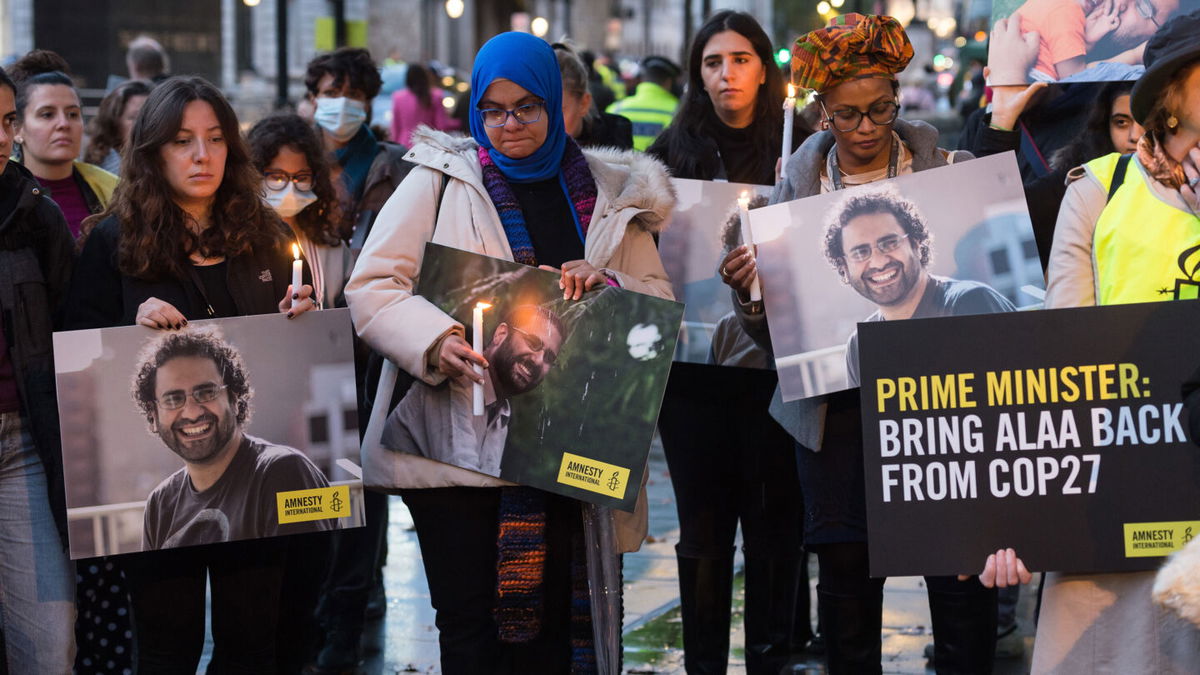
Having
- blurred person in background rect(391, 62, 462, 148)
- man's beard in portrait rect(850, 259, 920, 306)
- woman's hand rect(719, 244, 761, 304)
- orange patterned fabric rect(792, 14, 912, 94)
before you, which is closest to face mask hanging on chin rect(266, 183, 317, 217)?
woman's hand rect(719, 244, 761, 304)

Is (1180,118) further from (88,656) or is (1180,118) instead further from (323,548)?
(88,656)

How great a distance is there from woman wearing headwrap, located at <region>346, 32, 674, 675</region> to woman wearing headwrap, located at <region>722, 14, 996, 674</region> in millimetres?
487

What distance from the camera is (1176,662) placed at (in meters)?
3.36

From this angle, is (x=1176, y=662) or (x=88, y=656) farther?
(x=88, y=656)

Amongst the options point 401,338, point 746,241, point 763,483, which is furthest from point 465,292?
point 763,483

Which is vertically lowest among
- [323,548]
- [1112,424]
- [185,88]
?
[323,548]

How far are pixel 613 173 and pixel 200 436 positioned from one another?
58.1 inches

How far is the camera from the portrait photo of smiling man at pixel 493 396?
14.3 feet

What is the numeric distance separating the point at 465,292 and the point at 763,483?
1.66 m

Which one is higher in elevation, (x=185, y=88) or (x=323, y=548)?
(x=185, y=88)

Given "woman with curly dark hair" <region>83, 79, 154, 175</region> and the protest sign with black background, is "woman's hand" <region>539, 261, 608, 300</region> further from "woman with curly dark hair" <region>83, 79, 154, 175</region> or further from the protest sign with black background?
"woman with curly dark hair" <region>83, 79, 154, 175</region>

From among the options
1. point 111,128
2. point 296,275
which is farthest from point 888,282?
point 111,128

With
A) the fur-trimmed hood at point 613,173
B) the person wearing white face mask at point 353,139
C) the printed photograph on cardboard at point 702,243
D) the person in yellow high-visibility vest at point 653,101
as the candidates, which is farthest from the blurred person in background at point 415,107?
the fur-trimmed hood at point 613,173

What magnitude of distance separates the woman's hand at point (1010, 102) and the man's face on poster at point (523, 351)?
1.83 m
